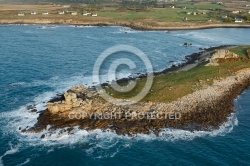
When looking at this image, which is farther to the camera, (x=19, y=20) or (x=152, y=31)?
(x=19, y=20)

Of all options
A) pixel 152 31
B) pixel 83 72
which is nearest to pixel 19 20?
pixel 152 31

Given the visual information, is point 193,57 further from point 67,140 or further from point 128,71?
point 67,140

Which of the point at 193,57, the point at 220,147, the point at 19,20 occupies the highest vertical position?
the point at 19,20

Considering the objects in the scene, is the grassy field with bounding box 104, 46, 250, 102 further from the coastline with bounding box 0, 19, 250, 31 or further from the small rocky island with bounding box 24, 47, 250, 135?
the coastline with bounding box 0, 19, 250, 31

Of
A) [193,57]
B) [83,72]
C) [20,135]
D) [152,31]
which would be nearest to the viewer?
[20,135]

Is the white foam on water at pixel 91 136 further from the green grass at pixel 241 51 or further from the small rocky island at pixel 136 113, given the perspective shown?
the green grass at pixel 241 51

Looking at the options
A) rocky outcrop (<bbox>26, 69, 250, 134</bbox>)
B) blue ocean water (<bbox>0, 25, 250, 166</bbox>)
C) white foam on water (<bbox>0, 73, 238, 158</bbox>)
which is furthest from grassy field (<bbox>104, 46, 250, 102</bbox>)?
white foam on water (<bbox>0, 73, 238, 158</bbox>)
